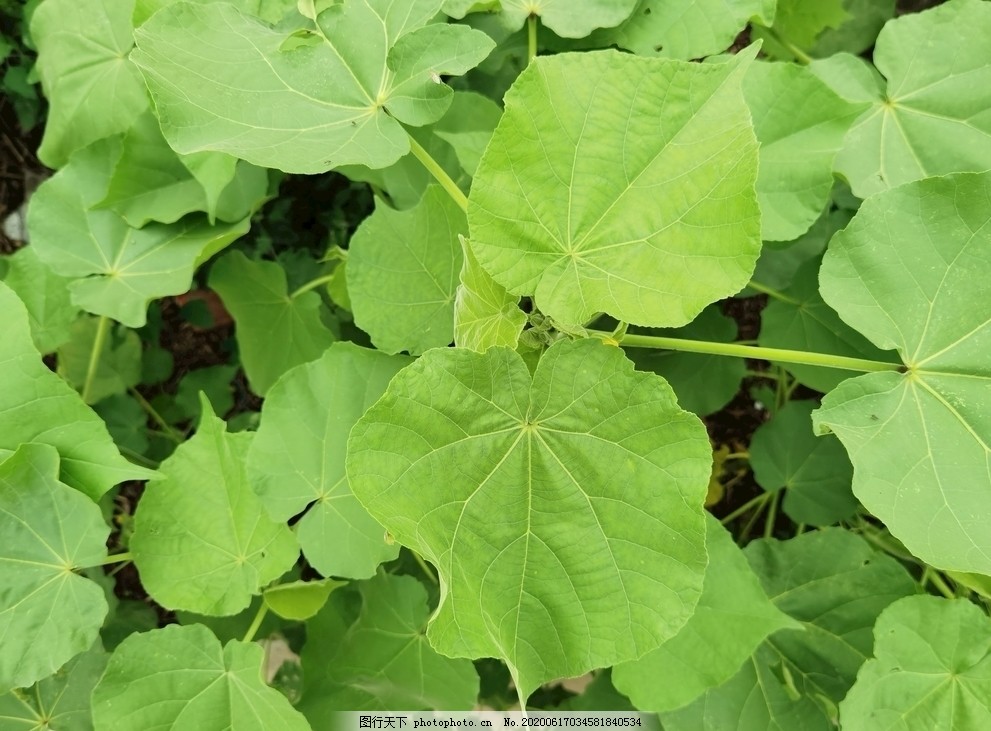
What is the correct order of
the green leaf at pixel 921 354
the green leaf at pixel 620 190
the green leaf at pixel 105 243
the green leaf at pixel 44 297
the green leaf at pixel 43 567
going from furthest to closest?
the green leaf at pixel 44 297 → the green leaf at pixel 105 243 → the green leaf at pixel 43 567 → the green leaf at pixel 921 354 → the green leaf at pixel 620 190

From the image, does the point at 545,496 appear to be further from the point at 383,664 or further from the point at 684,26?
the point at 684,26

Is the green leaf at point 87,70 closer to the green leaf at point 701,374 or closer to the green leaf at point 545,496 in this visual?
the green leaf at point 545,496

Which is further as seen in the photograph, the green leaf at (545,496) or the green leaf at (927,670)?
the green leaf at (927,670)

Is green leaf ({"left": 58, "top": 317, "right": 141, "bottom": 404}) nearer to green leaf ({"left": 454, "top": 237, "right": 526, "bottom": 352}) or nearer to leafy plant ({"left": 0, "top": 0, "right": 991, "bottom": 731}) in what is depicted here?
leafy plant ({"left": 0, "top": 0, "right": 991, "bottom": 731})

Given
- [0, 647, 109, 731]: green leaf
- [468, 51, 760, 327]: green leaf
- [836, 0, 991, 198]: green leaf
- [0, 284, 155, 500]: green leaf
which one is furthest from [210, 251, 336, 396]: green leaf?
[836, 0, 991, 198]: green leaf

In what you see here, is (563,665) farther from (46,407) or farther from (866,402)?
(46,407)

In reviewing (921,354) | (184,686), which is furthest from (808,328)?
(184,686)

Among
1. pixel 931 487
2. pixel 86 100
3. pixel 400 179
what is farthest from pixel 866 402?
pixel 86 100

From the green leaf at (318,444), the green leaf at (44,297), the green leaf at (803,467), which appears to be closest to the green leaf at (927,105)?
the green leaf at (803,467)
